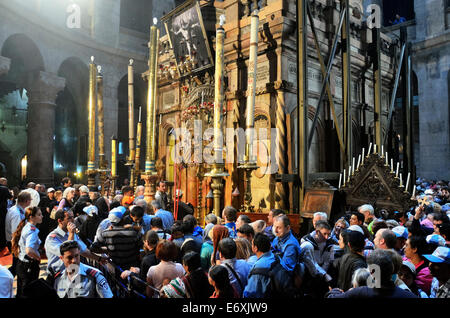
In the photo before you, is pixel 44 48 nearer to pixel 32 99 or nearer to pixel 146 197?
pixel 32 99

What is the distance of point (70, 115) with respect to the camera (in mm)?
19422

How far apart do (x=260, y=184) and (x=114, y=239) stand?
214 inches

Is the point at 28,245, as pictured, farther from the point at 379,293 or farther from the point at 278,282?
the point at 379,293

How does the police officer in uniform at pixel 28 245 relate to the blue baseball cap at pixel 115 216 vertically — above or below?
below

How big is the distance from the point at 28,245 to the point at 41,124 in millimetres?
11888

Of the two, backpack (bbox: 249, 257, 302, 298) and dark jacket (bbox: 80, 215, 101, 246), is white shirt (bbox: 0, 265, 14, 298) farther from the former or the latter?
dark jacket (bbox: 80, 215, 101, 246)

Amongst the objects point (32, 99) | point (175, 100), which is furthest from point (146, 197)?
point (32, 99)

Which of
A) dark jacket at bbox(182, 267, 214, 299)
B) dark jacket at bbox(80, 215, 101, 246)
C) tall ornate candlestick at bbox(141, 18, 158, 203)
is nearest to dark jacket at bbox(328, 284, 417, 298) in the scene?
dark jacket at bbox(182, 267, 214, 299)

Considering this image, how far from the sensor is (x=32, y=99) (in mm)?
14734

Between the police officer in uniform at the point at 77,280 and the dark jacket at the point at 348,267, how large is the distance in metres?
2.34

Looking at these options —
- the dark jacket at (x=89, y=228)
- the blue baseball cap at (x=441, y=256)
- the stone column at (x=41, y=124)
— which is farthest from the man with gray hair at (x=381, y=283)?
the stone column at (x=41, y=124)

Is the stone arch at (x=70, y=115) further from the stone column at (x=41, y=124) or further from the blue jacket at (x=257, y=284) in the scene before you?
the blue jacket at (x=257, y=284)

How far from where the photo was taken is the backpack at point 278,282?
3014 mm

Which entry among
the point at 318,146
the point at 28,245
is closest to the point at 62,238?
the point at 28,245
